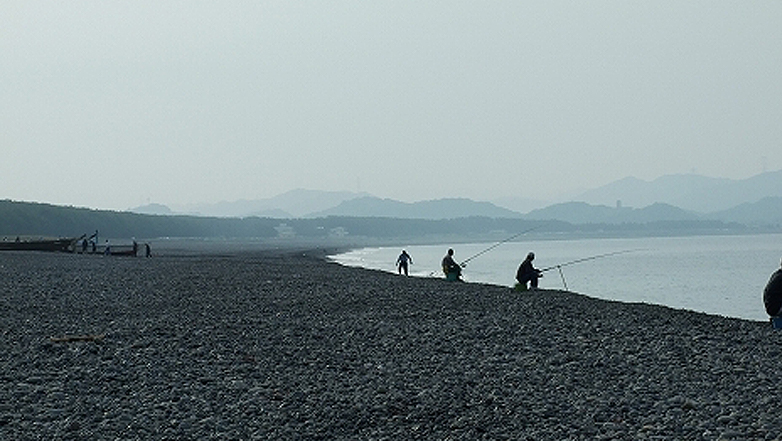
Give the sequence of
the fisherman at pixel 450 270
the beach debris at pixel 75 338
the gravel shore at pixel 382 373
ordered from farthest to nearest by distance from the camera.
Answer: the fisherman at pixel 450 270 < the beach debris at pixel 75 338 < the gravel shore at pixel 382 373

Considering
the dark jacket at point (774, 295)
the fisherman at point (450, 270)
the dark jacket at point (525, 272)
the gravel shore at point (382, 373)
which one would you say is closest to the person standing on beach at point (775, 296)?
the dark jacket at point (774, 295)

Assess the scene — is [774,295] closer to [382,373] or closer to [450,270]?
[382,373]

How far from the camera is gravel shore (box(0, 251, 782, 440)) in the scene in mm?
7582

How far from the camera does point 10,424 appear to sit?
7.57 meters

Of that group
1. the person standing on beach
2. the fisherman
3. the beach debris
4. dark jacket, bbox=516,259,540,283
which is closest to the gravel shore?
the beach debris

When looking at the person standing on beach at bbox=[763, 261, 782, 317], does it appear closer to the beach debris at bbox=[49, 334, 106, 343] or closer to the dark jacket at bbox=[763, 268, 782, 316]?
the dark jacket at bbox=[763, 268, 782, 316]

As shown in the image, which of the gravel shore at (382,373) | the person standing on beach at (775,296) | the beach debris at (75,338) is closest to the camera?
the gravel shore at (382,373)

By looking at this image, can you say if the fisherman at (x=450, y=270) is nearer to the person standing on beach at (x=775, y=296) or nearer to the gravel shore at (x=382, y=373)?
the gravel shore at (x=382, y=373)

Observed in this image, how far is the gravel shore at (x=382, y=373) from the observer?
7582 millimetres

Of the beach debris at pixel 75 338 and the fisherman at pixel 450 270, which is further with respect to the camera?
the fisherman at pixel 450 270

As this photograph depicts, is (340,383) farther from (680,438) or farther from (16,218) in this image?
(16,218)

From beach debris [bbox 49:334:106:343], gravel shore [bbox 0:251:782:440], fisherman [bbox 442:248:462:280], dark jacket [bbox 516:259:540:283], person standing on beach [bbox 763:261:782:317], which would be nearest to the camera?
gravel shore [bbox 0:251:782:440]

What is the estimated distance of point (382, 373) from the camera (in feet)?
32.3

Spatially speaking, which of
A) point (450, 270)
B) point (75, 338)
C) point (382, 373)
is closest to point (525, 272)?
point (450, 270)
